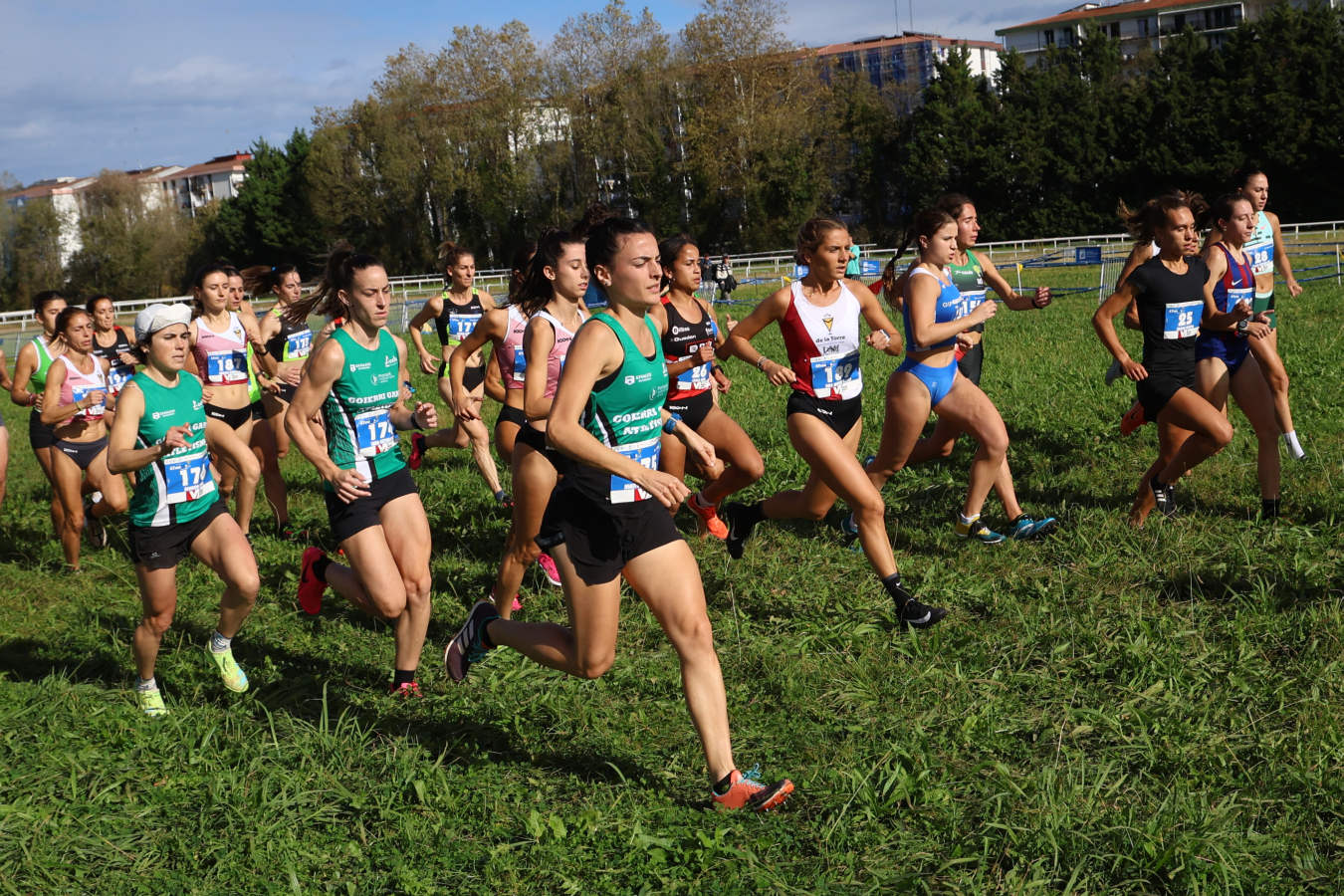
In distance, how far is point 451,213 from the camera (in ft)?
209

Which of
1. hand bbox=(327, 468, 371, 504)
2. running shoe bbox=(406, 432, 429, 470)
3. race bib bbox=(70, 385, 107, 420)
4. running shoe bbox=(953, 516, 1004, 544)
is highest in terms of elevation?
race bib bbox=(70, 385, 107, 420)

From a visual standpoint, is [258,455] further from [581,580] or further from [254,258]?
[254,258]

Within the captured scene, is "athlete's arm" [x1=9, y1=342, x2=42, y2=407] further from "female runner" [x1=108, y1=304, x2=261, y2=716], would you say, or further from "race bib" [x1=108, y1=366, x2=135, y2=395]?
"female runner" [x1=108, y1=304, x2=261, y2=716]

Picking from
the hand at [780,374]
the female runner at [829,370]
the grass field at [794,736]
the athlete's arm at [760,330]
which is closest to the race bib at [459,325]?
the grass field at [794,736]

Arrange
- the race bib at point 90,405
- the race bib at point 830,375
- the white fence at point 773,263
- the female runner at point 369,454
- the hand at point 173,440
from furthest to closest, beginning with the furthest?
the white fence at point 773,263 → the race bib at point 90,405 → the race bib at point 830,375 → the female runner at point 369,454 → the hand at point 173,440

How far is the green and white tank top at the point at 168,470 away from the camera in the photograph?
564cm

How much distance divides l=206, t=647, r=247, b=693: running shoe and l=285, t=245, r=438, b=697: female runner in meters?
0.76

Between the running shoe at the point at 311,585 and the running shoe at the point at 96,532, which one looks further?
the running shoe at the point at 96,532

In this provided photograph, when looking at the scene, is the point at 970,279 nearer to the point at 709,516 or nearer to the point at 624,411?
the point at 709,516

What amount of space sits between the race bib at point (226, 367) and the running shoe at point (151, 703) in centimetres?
371

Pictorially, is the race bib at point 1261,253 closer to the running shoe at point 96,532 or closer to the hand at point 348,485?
the hand at point 348,485

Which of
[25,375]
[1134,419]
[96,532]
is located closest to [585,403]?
[1134,419]

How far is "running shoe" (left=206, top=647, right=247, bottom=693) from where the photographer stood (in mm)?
5887

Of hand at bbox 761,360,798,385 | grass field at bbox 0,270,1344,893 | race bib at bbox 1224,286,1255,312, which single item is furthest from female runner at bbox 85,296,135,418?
race bib at bbox 1224,286,1255,312
